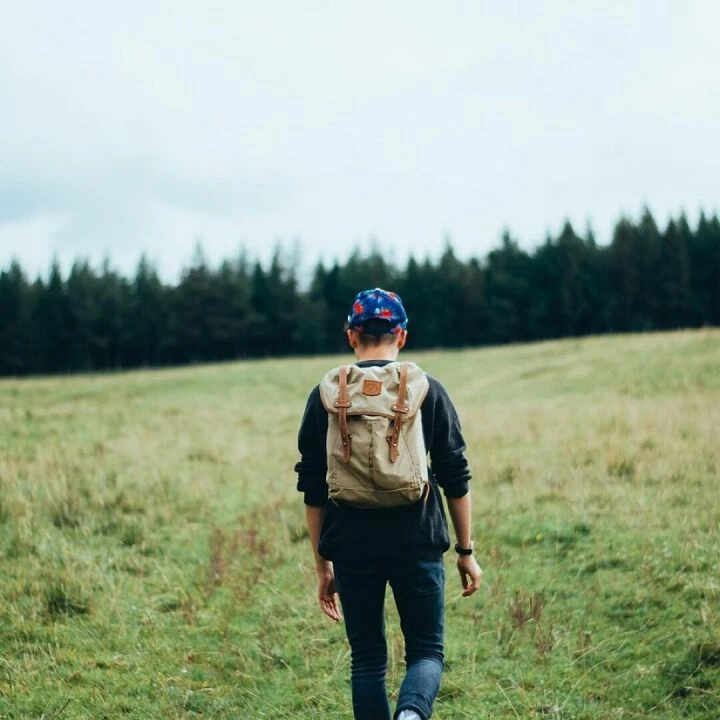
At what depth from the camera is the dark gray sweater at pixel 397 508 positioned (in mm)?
2932

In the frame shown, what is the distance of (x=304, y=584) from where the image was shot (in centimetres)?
602

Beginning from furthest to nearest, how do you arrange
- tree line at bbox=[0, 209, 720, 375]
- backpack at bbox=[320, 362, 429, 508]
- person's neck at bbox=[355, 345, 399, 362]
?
tree line at bbox=[0, 209, 720, 375] < person's neck at bbox=[355, 345, 399, 362] < backpack at bbox=[320, 362, 429, 508]

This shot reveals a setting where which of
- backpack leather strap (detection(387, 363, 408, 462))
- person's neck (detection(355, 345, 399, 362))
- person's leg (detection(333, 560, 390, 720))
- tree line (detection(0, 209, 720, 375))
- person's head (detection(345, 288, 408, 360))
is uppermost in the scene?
tree line (detection(0, 209, 720, 375))

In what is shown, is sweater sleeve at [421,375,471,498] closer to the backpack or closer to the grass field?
the backpack

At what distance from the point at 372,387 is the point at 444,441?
0.46 metres

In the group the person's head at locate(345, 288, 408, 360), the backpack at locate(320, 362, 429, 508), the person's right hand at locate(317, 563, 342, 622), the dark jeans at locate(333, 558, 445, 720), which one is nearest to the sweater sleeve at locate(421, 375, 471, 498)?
the backpack at locate(320, 362, 429, 508)

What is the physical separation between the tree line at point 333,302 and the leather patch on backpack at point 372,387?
59.5 m

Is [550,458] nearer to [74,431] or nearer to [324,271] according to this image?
[74,431]

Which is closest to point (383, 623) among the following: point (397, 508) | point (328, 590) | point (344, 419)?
point (328, 590)

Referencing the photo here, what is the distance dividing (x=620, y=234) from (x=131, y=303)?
44.1 meters

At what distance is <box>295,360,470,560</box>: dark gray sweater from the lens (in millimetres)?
2932

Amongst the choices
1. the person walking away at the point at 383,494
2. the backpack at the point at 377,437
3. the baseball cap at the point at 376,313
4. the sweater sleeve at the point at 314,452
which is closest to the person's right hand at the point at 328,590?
the person walking away at the point at 383,494

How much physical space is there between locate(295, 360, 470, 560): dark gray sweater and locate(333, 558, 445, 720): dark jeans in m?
0.07

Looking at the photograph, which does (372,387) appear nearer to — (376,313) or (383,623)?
(376,313)
